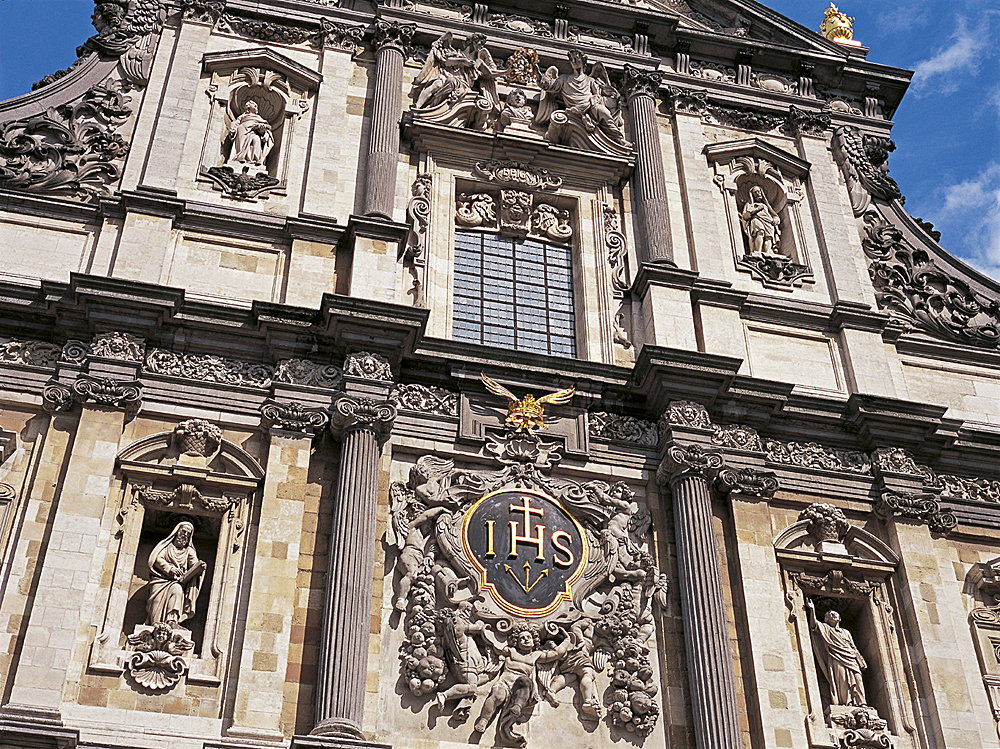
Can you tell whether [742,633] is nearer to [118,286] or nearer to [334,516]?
[334,516]

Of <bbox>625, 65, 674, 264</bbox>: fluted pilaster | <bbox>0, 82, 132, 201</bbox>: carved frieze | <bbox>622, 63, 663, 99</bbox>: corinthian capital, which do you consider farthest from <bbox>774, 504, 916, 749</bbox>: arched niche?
<bbox>0, 82, 132, 201</bbox>: carved frieze

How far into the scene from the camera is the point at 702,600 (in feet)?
48.5

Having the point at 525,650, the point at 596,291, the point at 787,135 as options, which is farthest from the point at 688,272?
the point at 525,650

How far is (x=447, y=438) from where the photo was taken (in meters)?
15.8

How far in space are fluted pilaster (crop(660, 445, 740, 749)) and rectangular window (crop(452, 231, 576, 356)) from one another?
2.70 metres

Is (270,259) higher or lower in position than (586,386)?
higher

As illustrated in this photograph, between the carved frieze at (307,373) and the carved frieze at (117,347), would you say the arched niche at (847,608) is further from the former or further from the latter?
the carved frieze at (117,347)

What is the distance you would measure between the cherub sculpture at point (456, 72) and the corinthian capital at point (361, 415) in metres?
5.86

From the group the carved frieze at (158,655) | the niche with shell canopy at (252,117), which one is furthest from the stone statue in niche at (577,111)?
the carved frieze at (158,655)

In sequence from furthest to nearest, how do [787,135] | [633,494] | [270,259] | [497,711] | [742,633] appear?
[787,135] < [270,259] < [633,494] < [742,633] < [497,711]

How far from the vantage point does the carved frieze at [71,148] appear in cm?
1727

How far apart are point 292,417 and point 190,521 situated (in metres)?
1.63

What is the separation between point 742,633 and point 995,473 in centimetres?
474

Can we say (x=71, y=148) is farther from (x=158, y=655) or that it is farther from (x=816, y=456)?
(x=816, y=456)
